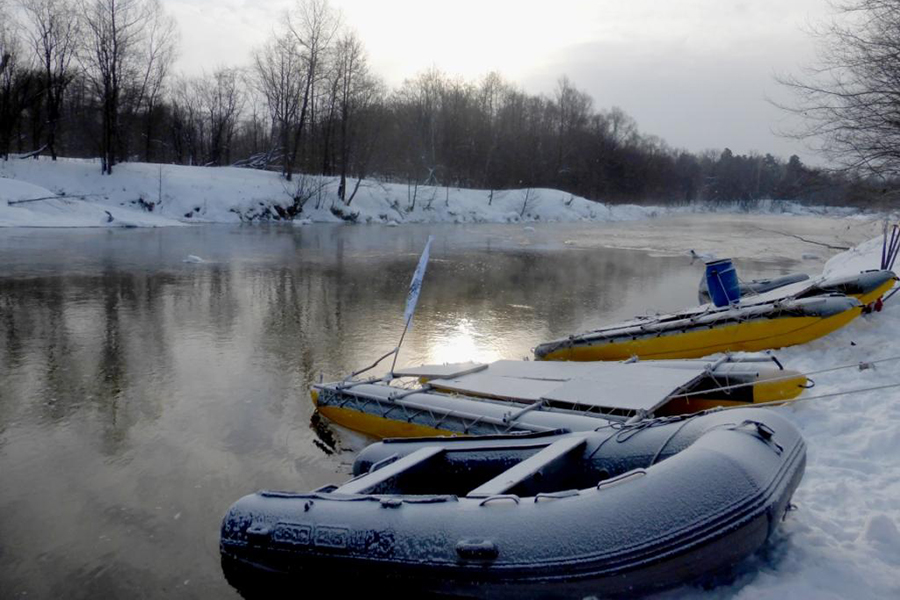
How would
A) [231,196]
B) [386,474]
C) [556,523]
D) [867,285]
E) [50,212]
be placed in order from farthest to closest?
1. [231,196]
2. [50,212]
3. [867,285]
4. [386,474]
5. [556,523]

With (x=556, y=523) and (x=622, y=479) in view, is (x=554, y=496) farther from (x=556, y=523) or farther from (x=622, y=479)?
(x=622, y=479)

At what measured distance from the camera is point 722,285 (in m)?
10.7

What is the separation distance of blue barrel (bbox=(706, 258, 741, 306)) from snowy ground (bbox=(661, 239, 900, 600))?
3.36 m

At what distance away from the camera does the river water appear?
5.12m

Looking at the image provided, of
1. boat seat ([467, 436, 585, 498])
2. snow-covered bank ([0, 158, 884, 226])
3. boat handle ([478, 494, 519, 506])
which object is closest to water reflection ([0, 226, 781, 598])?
boat seat ([467, 436, 585, 498])

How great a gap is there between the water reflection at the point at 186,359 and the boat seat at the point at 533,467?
2.14 m

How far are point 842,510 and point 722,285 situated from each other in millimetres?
7098

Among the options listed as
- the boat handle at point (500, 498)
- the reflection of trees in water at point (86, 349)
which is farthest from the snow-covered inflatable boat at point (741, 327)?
the boat handle at point (500, 498)

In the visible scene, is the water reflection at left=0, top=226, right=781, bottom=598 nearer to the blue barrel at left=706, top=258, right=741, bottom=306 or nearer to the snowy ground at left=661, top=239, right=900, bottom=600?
the blue barrel at left=706, top=258, right=741, bottom=306

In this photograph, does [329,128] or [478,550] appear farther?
[329,128]

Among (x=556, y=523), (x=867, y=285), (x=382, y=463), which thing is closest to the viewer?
(x=556, y=523)

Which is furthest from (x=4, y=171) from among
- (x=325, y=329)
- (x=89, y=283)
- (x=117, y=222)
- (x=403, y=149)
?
(x=403, y=149)

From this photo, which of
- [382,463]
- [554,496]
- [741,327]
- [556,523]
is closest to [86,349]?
[382,463]

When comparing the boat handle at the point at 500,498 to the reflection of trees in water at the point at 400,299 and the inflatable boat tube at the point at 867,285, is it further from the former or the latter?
the inflatable boat tube at the point at 867,285
